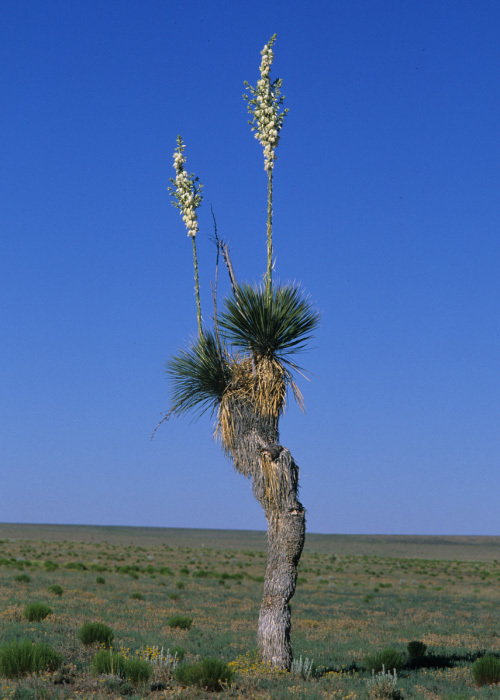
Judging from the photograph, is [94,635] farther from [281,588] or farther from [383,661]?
[383,661]

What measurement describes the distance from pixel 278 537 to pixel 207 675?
2771 mm

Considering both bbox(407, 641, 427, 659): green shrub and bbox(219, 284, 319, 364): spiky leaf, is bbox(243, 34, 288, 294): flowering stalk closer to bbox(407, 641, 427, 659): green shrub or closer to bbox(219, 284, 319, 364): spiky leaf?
bbox(219, 284, 319, 364): spiky leaf

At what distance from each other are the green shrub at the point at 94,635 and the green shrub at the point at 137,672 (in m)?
4.31

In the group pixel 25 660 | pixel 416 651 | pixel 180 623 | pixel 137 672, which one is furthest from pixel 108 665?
pixel 180 623

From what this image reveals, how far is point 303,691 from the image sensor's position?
36.7 feet

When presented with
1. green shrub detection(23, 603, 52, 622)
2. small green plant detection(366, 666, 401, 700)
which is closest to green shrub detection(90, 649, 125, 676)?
small green plant detection(366, 666, 401, 700)

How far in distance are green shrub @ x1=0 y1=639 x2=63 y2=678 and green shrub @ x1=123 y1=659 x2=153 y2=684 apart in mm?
1366

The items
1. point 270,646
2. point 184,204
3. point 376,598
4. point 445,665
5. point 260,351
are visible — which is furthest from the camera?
point 376,598

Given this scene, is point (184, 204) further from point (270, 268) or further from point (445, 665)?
point (445, 665)

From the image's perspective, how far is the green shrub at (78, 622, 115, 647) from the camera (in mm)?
15617

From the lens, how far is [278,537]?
13.1 m

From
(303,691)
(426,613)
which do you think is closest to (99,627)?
(303,691)

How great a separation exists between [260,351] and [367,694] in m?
6.36

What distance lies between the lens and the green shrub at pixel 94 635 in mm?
15617
